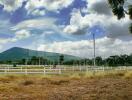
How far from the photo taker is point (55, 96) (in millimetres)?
20453

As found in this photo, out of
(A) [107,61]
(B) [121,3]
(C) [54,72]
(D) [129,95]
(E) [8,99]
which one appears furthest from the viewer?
(A) [107,61]

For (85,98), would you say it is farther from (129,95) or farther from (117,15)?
(117,15)

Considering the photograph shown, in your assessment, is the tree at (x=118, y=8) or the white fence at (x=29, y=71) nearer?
the tree at (x=118, y=8)

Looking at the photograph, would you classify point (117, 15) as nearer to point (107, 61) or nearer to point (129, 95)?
point (129, 95)

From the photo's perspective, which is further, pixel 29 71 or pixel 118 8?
pixel 29 71

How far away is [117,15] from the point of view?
1110 inches

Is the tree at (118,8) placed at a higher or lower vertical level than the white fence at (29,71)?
higher

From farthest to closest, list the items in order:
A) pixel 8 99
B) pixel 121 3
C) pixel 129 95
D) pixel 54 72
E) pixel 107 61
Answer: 1. pixel 107 61
2. pixel 54 72
3. pixel 121 3
4. pixel 129 95
5. pixel 8 99

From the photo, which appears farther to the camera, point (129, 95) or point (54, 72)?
point (54, 72)

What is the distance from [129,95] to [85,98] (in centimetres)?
254

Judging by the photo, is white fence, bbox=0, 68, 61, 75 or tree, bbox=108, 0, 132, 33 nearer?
tree, bbox=108, 0, 132, 33

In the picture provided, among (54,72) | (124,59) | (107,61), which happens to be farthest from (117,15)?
(124,59)

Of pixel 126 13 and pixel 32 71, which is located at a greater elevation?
pixel 126 13

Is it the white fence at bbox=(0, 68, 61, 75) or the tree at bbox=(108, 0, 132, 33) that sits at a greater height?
the tree at bbox=(108, 0, 132, 33)
